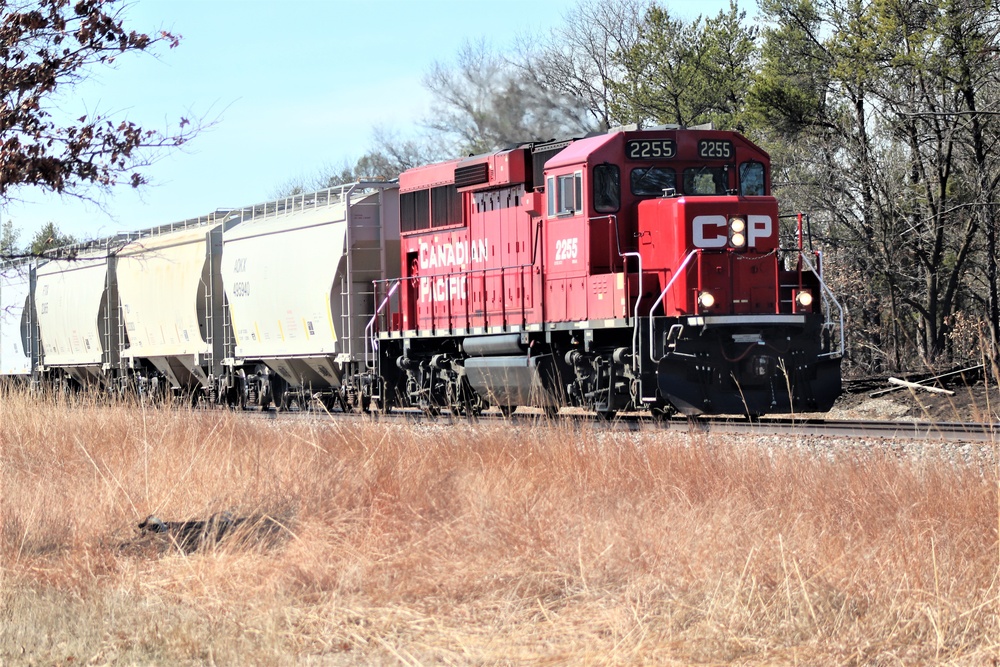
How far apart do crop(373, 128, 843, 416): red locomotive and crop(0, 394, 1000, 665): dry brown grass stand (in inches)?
134

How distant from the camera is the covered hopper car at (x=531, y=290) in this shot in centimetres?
1352

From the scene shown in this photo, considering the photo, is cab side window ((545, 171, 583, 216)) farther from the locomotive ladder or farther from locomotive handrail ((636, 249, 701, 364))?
the locomotive ladder

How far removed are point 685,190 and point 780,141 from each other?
49.9 feet

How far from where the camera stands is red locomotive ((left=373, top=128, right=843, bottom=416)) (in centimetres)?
1339

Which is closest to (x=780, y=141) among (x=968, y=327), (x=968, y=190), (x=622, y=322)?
(x=968, y=190)

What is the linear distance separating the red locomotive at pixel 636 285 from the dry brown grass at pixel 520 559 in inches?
134

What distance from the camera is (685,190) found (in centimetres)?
1442

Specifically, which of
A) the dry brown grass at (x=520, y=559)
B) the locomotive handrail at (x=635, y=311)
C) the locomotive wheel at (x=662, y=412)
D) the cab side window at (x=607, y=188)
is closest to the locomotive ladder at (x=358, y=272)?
the cab side window at (x=607, y=188)

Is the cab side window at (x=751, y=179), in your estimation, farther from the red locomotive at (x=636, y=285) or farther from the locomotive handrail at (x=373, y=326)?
the locomotive handrail at (x=373, y=326)

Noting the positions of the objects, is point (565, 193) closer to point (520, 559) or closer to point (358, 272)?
point (358, 272)

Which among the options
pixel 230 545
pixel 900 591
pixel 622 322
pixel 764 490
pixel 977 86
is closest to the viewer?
pixel 900 591

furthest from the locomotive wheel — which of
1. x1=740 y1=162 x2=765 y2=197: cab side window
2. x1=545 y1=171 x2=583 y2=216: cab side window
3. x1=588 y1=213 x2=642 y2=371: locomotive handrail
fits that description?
x1=740 y1=162 x2=765 y2=197: cab side window

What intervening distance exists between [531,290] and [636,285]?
177cm

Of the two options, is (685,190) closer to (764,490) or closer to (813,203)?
(764,490)
